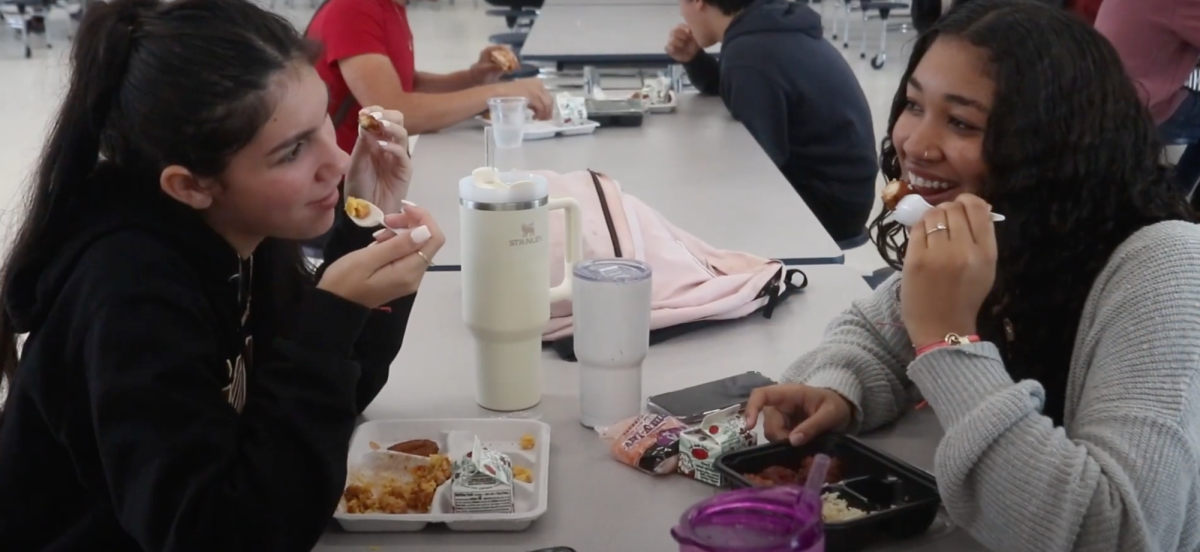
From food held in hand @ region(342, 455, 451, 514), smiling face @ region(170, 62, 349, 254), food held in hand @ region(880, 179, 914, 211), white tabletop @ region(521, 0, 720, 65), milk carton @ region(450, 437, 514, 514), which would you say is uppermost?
smiling face @ region(170, 62, 349, 254)

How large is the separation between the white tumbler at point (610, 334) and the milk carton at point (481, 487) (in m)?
0.20

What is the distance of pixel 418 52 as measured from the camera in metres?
8.65

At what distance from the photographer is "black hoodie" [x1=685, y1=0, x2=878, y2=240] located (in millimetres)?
2834

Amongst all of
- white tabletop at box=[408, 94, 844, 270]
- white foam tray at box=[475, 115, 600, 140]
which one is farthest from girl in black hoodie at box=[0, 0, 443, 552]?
white foam tray at box=[475, 115, 600, 140]

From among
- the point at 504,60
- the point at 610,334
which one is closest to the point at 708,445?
the point at 610,334

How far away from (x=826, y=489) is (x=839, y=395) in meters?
0.21

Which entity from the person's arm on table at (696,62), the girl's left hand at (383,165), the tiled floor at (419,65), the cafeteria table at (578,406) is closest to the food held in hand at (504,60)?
the person's arm on table at (696,62)

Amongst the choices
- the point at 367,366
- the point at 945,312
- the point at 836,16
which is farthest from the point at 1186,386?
the point at 836,16

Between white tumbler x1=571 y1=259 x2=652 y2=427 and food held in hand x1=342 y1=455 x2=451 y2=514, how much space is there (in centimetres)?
20

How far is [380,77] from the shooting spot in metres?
2.76

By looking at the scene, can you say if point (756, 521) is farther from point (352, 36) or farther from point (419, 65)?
point (419, 65)

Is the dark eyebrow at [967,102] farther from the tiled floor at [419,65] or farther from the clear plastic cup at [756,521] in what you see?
the tiled floor at [419,65]

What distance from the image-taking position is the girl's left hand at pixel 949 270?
1.12 metres

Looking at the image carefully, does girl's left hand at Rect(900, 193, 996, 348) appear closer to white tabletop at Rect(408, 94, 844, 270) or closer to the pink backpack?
the pink backpack
